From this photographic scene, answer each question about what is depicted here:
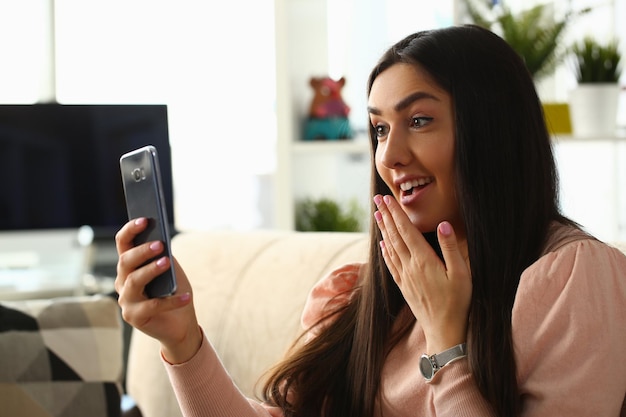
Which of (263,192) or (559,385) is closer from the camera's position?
(559,385)

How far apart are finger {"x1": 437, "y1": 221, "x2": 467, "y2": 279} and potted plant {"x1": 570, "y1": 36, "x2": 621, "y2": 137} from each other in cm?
178

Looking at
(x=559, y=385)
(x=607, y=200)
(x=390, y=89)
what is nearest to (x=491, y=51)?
(x=390, y=89)

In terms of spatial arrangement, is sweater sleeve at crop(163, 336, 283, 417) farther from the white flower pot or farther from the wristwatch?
the white flower pot

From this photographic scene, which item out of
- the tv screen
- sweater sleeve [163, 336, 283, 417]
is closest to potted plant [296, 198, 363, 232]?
the tv screen

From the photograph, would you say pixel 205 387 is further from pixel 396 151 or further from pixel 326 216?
pixel 326 216

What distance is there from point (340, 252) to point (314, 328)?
10.5 inches

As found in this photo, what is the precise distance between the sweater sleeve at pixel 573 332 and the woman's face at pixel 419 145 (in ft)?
0.62

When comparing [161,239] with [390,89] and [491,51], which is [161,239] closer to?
[390,89]

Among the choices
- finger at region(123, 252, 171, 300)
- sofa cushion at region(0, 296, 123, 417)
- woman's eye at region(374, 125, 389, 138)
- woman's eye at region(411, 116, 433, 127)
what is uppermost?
A: woman's eye at region(411, 116, 433, 127)

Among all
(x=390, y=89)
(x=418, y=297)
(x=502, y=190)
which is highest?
(x=390, y=89)

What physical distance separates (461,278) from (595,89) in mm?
1805

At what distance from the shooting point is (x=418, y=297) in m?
1.33

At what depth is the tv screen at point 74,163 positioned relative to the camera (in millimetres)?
2781

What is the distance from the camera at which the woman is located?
3.99 feet
